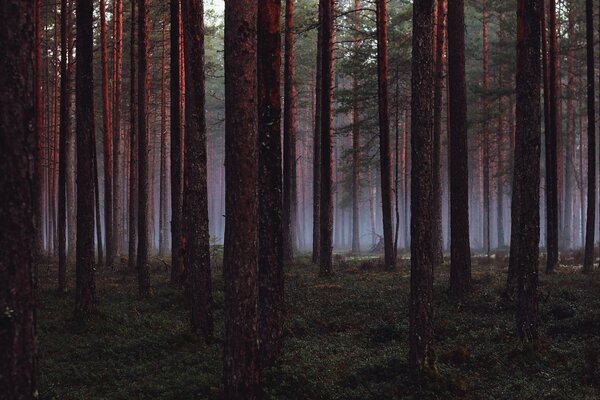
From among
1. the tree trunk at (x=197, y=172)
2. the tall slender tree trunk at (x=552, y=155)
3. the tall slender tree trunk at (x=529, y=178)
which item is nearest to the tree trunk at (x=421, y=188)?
the tall slender tree trunk at (x=529, y=178)

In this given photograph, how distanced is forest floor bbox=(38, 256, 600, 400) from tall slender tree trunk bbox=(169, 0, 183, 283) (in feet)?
3.72

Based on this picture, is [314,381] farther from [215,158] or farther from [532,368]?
[215,158]

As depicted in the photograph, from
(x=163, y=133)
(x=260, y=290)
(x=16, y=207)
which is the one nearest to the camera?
(x=16, y=207)

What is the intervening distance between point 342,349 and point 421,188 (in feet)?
12.0

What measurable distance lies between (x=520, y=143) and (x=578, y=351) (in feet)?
12.1

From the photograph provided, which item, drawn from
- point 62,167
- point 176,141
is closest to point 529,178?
point 176,141

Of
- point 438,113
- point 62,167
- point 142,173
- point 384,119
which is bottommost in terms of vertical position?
point 142,173

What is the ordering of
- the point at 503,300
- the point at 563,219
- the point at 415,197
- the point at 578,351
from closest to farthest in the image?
the point at 415,197 → the point at 578,351 → the point at 503,300 → the point at 563,219

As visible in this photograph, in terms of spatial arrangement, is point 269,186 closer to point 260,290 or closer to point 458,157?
point 260,290

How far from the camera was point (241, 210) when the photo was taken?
22.2 ft

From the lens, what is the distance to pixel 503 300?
1340 cm

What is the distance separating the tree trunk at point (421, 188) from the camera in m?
7.90

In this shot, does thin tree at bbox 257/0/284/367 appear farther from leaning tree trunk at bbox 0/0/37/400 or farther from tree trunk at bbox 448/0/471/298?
tree trunk at bbox 448/0/471/298

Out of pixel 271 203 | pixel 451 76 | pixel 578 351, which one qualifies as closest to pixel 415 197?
pixel 271 203
